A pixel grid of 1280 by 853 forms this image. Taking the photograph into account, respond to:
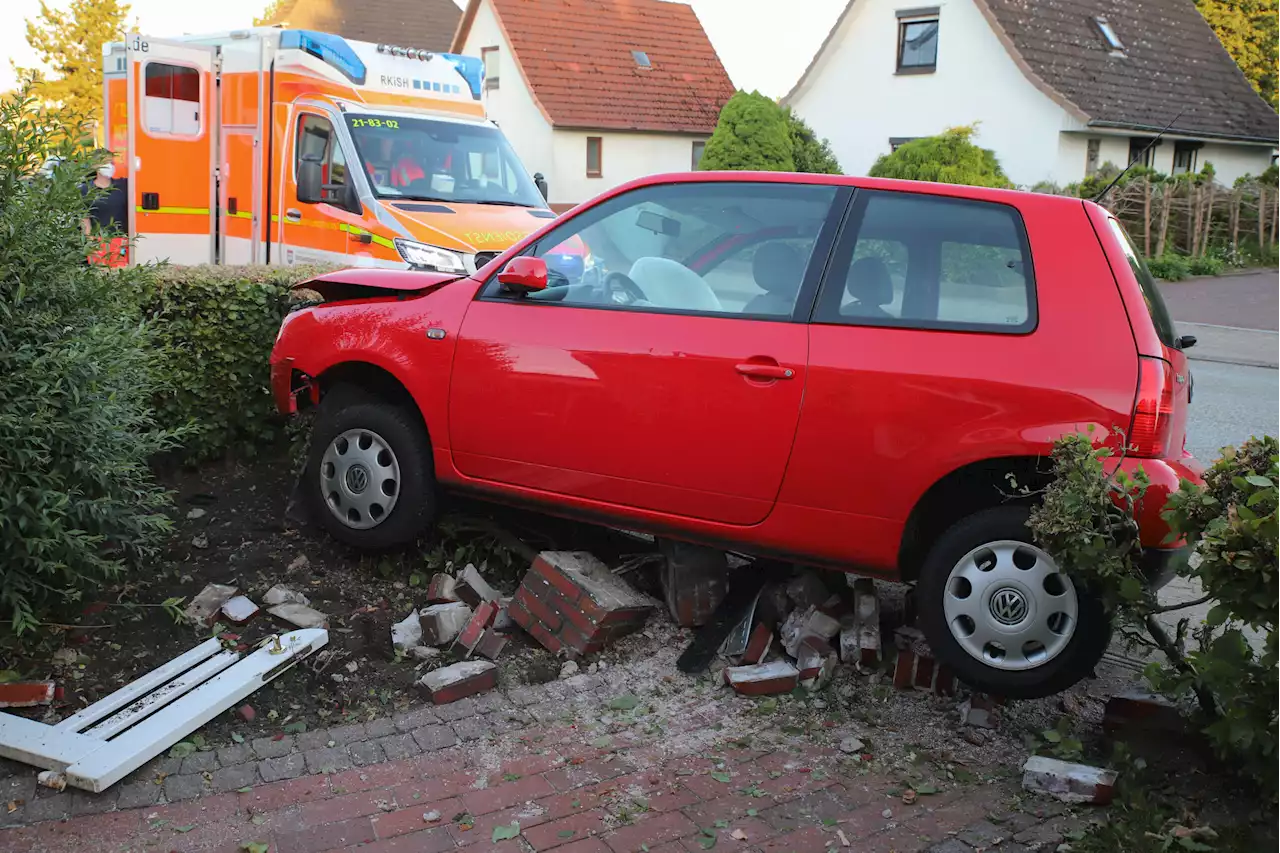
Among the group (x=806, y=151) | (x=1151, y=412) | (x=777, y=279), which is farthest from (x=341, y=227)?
(x=806, y=151)

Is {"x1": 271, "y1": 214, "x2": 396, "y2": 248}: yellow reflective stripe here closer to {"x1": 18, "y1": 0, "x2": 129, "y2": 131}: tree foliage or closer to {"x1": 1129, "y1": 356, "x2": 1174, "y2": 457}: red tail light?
{"x1": 1129, "y1": 356, "x2": 1174, "y2": 457}: red tail light

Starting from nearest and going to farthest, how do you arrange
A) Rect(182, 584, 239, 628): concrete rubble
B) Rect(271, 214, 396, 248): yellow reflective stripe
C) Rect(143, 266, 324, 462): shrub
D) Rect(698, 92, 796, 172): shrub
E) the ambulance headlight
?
Rect(182, 584, 239, 628): concrete rubble
Rect(143, 266, 324, 462): shrub
the ambulance headlight
Rect(271, 214, 396, 248): yellow reflective stripe
Rect(698, 92, 796, 172): shrub

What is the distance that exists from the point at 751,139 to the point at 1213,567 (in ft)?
86.1

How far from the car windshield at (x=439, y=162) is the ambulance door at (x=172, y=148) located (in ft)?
7.85

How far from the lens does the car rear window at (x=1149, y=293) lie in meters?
4.48

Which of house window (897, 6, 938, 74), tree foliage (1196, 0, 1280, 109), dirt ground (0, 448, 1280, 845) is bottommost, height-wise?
dirt ground (0, 448, 1280, 845)

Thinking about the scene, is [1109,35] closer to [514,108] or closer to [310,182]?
[514,108]

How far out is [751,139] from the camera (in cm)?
2850

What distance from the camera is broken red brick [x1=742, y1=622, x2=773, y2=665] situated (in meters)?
4.89

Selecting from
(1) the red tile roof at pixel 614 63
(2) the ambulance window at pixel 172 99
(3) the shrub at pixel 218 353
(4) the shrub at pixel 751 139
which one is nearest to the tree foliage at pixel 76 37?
(1) the red tile roof at pixel 614 63

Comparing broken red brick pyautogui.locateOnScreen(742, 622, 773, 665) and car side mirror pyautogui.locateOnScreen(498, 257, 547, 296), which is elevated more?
car side mirror pyautogui.locateOnScreen(498, 257, 547, 296)

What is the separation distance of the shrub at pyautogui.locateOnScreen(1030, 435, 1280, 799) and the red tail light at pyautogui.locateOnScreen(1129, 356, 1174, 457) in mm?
186

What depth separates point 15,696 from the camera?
4211 mm

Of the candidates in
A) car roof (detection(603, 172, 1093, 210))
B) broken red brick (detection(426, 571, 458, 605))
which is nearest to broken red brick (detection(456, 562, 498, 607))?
broken red brick (detection(426, 571, 458, 605))
